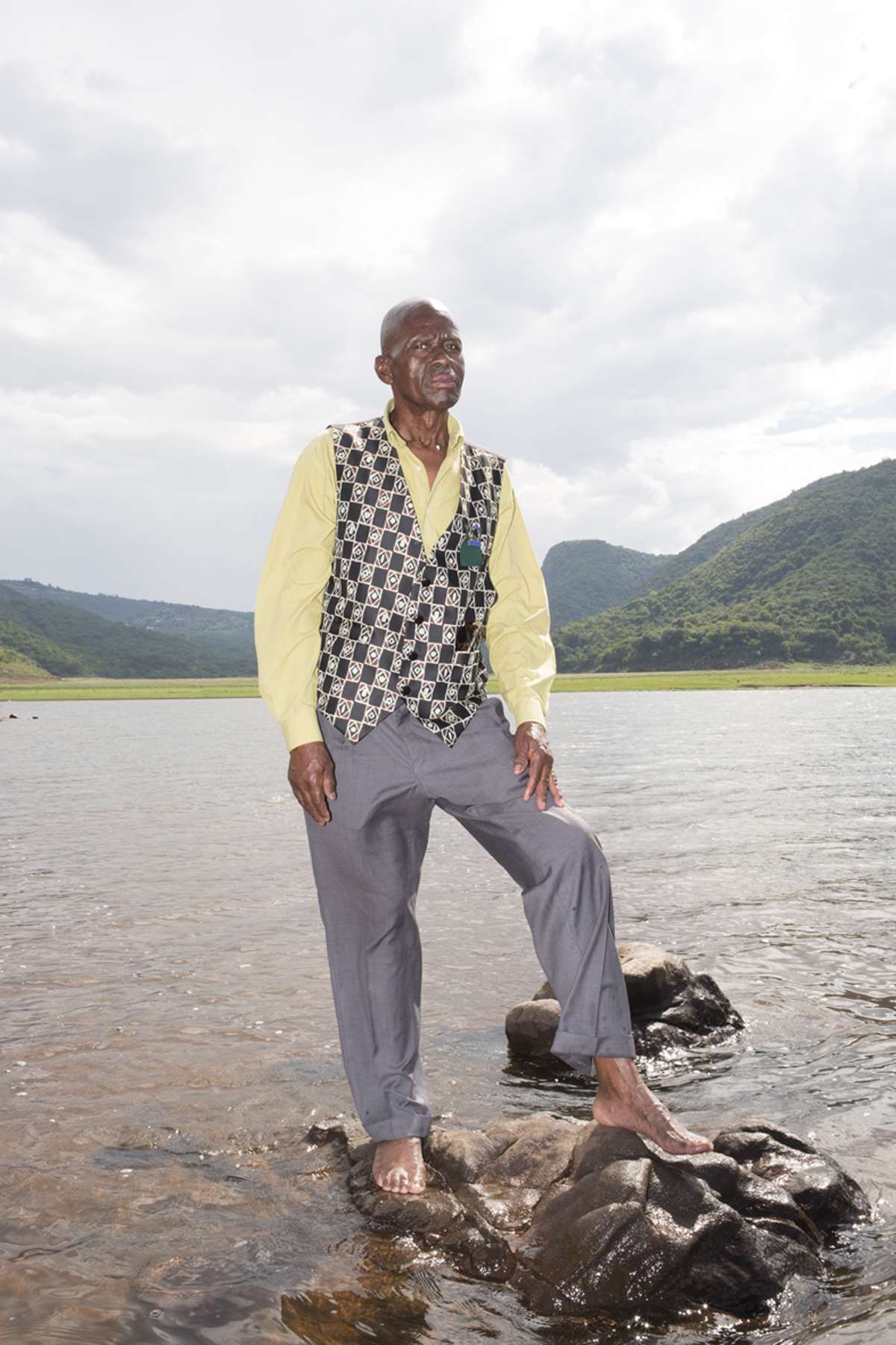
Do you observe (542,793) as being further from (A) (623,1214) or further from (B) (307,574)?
(A) (623,1214)

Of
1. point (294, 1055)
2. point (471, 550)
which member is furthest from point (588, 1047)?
point (294, 1055)

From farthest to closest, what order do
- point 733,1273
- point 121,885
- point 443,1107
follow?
point 121,885, point 443,1107, point 733,1273

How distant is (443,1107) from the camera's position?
5.05m

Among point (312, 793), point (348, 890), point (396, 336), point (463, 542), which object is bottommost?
point (348, 890)

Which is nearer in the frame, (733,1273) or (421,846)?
(733,1273)

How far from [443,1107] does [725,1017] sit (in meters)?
2.00

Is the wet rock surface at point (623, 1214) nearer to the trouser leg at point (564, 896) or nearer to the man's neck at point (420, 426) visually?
the trouser leg at point (564, 896)

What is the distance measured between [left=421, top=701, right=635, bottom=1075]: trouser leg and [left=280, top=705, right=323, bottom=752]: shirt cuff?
1.34 feet

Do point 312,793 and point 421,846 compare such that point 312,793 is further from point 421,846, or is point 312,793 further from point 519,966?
point 519,966

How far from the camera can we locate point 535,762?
11.6 ft

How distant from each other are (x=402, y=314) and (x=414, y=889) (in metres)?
2.10

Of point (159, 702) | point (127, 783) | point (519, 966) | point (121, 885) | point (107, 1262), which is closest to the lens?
point (107, 1262)

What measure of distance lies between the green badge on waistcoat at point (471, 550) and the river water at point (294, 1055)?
238cm

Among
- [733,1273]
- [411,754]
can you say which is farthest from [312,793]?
[733,1273]
